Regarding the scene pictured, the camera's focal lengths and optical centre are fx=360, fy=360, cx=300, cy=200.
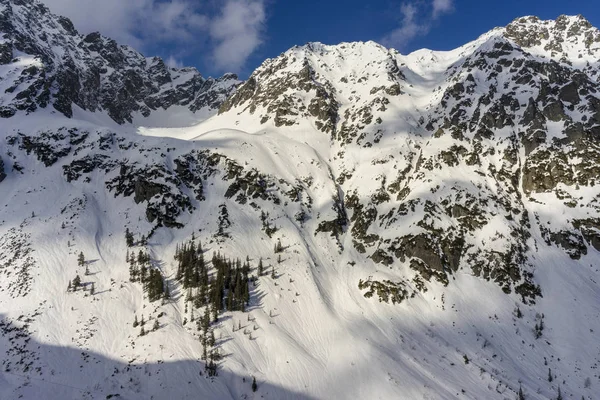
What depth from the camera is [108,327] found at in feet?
153

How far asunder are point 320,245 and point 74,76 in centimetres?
12801

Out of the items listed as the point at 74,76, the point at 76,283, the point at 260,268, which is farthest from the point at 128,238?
the point at 74,76

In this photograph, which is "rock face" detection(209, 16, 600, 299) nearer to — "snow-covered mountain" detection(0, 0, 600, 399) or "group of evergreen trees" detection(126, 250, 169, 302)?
"snow-covered mountain" detection(0, 0, 600, 399)

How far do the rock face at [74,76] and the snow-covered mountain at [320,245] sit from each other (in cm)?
189

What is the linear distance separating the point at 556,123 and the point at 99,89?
163 metres

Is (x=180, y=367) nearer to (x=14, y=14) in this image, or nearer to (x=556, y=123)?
(x=556, y=123)

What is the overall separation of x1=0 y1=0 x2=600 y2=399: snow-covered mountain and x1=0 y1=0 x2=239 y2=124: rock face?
74.5 inches

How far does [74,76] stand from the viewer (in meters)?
140

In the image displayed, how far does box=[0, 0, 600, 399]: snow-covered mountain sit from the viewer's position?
44062 millimetres

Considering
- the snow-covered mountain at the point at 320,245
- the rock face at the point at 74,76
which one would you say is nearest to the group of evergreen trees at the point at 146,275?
the snow-covered mountain at the point at 320,245

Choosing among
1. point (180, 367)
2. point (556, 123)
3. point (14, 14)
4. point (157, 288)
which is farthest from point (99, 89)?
point (556, 123)

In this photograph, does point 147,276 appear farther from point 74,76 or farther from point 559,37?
point 559,37

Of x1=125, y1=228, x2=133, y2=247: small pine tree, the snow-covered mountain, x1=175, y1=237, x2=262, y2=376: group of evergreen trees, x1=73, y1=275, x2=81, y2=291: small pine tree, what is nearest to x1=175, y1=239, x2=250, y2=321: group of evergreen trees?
x1=175, y1=237, x2=262, y2=376: group of evergreen trees

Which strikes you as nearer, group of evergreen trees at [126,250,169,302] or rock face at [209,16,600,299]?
group of evergreen trees at [126,250,169,302]
